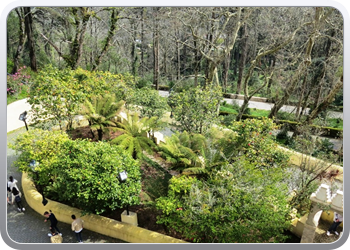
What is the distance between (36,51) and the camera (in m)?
13.2

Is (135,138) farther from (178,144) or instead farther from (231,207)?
(231,207)

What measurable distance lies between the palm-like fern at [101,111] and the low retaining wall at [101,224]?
2490 millimetres

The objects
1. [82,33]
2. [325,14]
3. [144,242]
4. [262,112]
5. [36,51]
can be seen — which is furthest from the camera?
[262,112]

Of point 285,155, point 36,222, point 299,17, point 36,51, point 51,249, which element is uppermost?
point 299,17

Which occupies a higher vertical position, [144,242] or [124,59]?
[124,59]

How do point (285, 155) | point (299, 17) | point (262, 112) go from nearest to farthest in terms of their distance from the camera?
point (285, 155)
point (299, 17)
point (262, 112)

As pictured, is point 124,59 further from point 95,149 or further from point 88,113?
point 95,149

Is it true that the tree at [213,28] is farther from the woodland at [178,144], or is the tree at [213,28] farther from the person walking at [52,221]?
the person walking at [52,221]

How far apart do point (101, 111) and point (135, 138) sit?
1657 millimetres

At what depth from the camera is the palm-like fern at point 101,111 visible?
28.0ft

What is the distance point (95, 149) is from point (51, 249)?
208cm

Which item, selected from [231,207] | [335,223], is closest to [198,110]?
[231,207]

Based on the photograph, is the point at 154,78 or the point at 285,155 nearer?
the point at 285,155

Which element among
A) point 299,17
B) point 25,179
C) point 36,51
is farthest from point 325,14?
point 36,51
